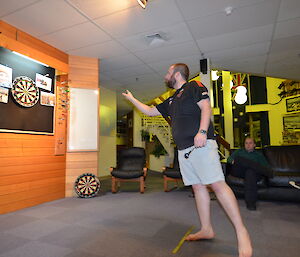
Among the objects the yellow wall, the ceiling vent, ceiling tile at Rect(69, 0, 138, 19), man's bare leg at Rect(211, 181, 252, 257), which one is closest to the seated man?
man's bare leg at Rect(211, 181, 252, 257)

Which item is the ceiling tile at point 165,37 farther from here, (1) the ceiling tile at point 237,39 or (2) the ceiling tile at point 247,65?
(2) the ceiling tile at point 247,65

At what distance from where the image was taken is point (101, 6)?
285 centimetres

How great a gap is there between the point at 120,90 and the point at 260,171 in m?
5.19

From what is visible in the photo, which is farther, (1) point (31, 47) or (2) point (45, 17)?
(1) point (31, 47)

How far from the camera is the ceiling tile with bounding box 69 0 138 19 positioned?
9.07 ft

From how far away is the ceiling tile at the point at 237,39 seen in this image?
138 inches

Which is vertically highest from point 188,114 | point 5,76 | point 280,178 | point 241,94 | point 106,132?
point 241,94

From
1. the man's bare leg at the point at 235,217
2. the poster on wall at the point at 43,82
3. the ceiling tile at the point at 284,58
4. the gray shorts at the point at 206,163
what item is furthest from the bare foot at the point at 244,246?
the ceiling tile at the point at 284,58

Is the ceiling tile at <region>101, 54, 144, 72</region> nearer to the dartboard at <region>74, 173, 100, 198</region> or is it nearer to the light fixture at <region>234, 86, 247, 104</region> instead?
the dartboard at <region>74, 173, 100, 198</region>

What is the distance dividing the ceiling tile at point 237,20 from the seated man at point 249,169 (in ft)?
6.16

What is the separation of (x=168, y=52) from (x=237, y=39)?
130cm

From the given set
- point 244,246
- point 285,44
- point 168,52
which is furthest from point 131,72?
point 244,246

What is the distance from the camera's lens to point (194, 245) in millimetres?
1825

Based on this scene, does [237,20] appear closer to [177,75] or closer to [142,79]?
[177,75]
